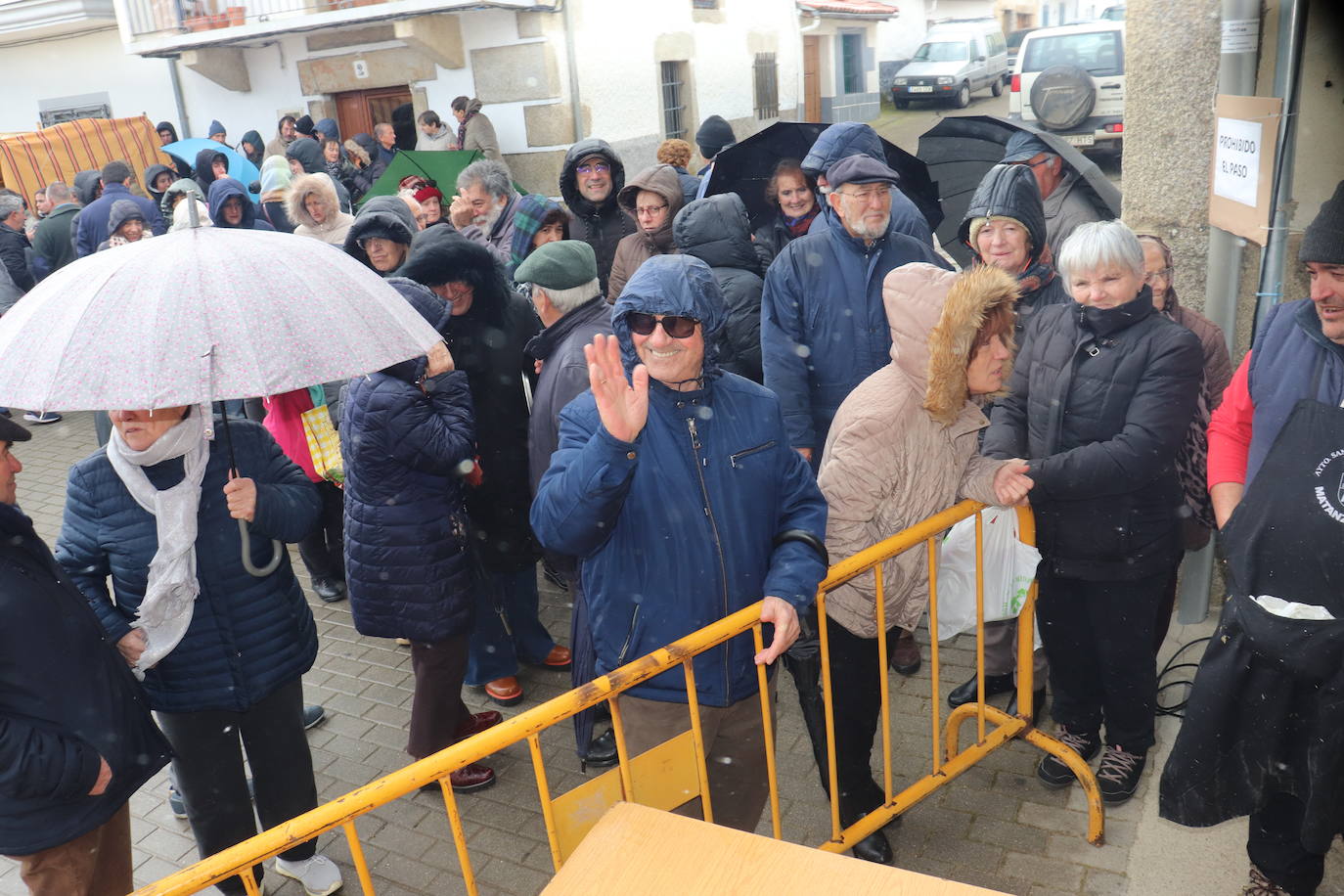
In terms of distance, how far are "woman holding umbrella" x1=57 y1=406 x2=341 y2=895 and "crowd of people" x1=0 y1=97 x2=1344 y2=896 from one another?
0.03ft

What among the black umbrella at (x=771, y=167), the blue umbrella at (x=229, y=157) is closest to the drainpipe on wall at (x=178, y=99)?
the blue umbrella at (x=229, y=157)

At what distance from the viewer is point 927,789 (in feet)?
10.8

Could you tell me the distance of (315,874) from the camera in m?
3.55

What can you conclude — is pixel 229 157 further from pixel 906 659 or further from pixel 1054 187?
pixel 906 659

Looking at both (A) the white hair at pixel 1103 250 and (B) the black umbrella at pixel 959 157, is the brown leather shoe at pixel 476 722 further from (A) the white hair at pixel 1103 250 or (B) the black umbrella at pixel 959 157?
(B) the black umbrella at pixel 959 157

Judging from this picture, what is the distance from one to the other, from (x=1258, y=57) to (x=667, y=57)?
15119mm

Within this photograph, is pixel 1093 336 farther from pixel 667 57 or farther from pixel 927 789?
pixel 667 57

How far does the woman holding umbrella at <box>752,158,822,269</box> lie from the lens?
5699 millimetres

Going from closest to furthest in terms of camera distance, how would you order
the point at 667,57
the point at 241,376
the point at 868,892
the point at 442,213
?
the point at 868,892
the point at 241,376
the point at 442,213
the point at 667,57

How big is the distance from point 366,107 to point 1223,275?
1554 cm

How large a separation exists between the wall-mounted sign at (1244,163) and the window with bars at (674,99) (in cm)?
1496

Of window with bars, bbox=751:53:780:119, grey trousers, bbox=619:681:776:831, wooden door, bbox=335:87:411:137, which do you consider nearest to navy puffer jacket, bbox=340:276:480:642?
grey trousers, bbox=619:681:776:831

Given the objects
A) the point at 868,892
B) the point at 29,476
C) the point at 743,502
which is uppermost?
the point at 743,502

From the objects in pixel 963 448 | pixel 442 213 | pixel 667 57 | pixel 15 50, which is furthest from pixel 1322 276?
pixel 15 50
